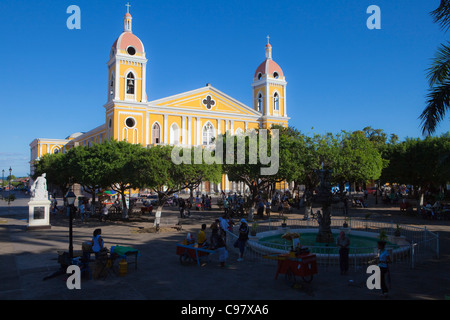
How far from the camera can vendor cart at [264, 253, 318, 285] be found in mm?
8352

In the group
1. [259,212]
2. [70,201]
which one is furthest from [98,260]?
[259,212]

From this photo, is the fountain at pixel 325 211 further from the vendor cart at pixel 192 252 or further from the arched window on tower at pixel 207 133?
the arched window on tower at pixel 207 133

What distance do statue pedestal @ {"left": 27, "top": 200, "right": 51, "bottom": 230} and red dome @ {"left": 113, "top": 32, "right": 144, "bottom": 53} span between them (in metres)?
29.7

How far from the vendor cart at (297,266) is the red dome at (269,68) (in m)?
49.3

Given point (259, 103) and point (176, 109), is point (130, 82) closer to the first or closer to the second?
point (176, 109)

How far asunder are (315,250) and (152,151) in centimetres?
1185

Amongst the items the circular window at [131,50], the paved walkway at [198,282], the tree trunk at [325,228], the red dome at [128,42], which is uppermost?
the red dome at [128,42]

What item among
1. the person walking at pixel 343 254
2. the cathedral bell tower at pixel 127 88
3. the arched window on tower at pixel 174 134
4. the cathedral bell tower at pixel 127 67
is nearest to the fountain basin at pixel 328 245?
the person walking at pixel 343 254

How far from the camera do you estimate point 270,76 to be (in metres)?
55.3

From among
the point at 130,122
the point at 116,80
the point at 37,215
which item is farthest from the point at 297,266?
the point at 116,80

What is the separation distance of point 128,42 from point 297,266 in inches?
1673

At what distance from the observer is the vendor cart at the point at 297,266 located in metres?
8.35

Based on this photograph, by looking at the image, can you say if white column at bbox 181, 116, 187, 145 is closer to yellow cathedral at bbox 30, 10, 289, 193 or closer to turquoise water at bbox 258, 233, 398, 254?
yellow cathedral at bbox 30, 10, 289, 193
